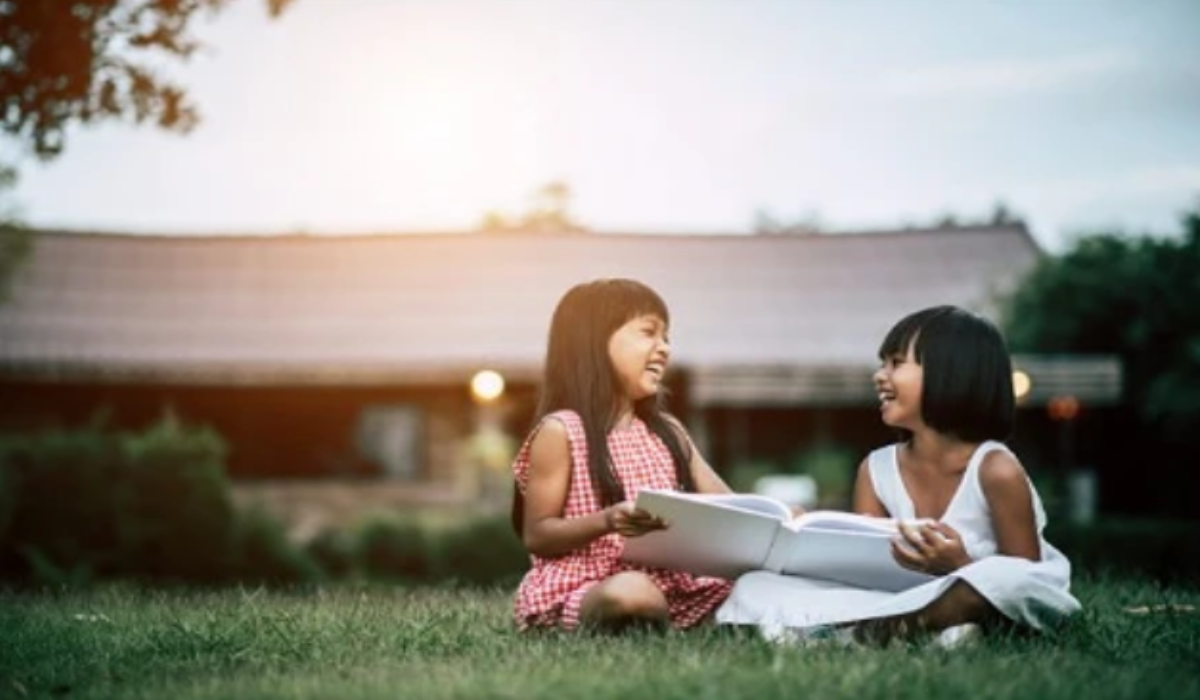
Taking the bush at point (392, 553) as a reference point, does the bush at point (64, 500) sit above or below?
above

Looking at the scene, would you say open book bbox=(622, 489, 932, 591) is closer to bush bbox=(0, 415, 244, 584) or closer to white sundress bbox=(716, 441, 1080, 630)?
white sundress bbox=(716, 441, 1080, 630)

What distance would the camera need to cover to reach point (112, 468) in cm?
1719

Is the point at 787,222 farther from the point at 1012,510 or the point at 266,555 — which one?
the point at 1012,510

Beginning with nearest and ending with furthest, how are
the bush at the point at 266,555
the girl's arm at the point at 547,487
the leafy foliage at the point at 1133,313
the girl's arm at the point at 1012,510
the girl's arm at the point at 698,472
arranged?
the girl's arm at the point at 1012,510 < the girl's arm at the point at 547,487 < the girl's arm at the point at 698,472 < the bush at the point at 266,555 < the leafy foliage at the point at 1133,313

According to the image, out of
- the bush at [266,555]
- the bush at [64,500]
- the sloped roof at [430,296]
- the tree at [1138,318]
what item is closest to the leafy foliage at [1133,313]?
the tree at [1138,318]

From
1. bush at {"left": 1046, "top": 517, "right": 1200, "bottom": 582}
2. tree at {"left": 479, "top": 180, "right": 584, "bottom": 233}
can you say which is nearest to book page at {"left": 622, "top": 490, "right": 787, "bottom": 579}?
bush at {"left": 1046, "top": 517, "right": 1200, "bottom": 582}

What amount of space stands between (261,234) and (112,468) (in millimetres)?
12317

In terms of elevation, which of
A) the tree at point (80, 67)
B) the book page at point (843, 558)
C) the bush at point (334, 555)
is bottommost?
the bush at point (334, 555)

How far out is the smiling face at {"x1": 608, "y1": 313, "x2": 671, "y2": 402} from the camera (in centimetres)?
562

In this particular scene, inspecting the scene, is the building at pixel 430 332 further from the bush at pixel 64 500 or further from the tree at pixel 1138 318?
the bush at pixel 64 500

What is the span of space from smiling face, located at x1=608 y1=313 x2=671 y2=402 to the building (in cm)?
1803

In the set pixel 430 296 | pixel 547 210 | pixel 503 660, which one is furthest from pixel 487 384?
pixel 547 210

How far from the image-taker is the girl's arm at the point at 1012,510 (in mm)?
5125

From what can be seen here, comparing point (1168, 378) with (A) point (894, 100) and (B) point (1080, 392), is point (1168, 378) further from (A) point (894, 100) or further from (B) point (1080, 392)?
(A) point (894, 100)
